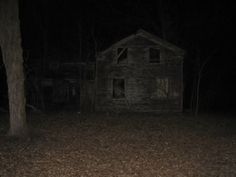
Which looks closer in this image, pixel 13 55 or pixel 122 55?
pixel 13 55

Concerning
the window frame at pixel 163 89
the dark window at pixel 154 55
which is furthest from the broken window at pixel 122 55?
the window frame at pixel 163 89

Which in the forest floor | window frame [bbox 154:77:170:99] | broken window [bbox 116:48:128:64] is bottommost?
the forest floor

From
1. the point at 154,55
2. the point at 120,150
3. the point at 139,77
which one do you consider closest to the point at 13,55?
the point at 120,150

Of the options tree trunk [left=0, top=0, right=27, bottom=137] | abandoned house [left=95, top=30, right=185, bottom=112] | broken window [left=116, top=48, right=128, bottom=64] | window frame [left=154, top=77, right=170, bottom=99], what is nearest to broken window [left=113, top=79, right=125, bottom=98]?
abandoned house [left=95, top=30, right=185, bottom=112]

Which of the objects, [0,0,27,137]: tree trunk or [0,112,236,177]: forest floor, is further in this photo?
[0,0,27,137]: tree trunk

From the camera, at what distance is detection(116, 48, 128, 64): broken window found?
30672 mm

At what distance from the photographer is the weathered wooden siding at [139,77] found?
30594 millimetres

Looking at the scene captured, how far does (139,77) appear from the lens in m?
30.9

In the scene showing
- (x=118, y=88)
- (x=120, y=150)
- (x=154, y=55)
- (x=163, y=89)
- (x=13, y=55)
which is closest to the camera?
(x=120, y=150)

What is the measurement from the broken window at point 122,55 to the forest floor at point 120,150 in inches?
307

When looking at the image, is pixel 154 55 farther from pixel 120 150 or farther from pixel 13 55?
pixel 120 150

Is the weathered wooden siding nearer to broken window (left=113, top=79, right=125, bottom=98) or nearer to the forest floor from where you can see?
broken window (left=113, top=79, right=125, bottom=98)

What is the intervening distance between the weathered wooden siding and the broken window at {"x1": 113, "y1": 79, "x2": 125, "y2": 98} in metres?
0.28

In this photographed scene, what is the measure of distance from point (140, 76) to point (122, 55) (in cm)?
188
